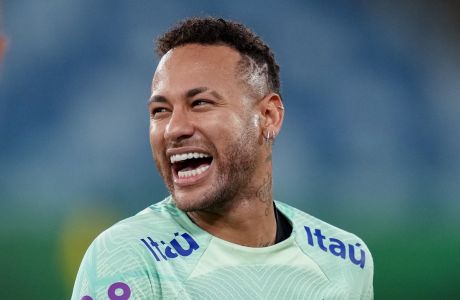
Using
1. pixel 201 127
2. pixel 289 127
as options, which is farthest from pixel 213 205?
pixel 289 127

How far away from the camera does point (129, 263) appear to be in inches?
64.3

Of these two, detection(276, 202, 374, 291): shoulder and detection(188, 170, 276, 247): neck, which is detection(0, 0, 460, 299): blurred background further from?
detection(188, 170, 276, 247): neck

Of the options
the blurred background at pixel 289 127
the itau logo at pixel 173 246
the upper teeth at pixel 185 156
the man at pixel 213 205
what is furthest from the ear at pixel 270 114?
the blurred background at pixel 289 127

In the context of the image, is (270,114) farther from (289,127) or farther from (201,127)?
(289,127)

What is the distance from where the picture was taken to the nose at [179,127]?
175 centimetres

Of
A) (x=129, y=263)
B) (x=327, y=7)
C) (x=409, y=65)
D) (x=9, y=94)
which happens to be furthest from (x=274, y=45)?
(x=129, y=263)

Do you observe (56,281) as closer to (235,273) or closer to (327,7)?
(235,273)

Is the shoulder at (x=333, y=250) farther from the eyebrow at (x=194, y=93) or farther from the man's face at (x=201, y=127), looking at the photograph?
the eyebrow at (x=194, y=93)

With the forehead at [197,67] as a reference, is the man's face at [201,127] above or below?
below

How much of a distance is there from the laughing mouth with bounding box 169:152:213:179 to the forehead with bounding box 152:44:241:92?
173 mm

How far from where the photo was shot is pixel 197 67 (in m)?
1.81

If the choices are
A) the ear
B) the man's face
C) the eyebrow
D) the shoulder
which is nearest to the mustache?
the man's face

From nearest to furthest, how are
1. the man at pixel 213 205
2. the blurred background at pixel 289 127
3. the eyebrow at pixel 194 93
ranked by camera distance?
the man at pixel 213 205 < the eyebrow at pixel 194 93 < the blurred background at pixel 289 127

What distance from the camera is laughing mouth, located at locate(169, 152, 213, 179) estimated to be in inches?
70.0
